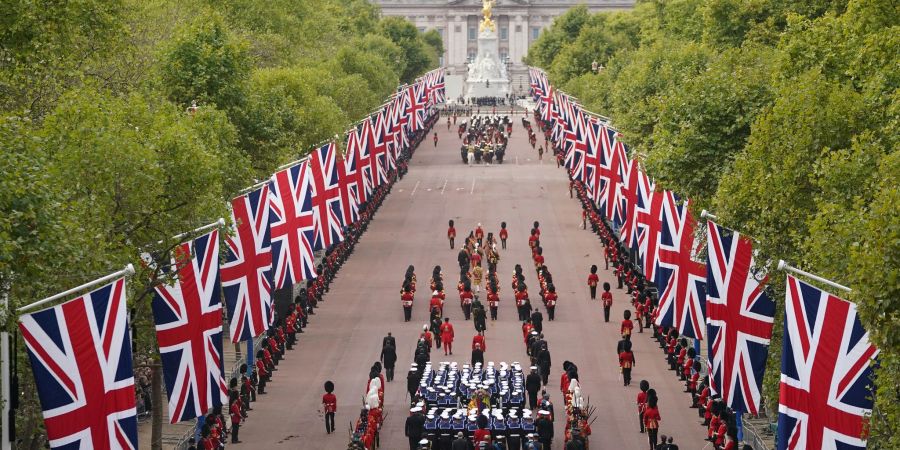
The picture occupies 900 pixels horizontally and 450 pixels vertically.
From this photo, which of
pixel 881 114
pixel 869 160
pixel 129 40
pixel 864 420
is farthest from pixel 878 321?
pixel 129 40

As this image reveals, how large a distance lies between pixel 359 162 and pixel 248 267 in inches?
1203

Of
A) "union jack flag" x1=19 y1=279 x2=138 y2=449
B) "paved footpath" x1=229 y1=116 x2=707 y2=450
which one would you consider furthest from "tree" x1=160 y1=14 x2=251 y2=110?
"union jack flag" x1=19 y1=279 x2=138 y2=449

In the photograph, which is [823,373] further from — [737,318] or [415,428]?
[415,428]

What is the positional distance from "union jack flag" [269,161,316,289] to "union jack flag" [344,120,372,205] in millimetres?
17120

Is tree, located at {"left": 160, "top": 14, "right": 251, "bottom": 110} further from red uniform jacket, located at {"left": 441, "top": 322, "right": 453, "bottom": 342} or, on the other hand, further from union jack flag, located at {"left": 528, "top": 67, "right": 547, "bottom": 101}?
union jack flag, located at {"left": 528, "top": 67, "right": 547, "bottom": 101}

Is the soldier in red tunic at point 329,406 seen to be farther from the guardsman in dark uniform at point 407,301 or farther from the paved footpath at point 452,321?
the guardsman in dark uniform at point 407,301

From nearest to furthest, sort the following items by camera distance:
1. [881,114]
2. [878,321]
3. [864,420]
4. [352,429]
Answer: [878,321]
[864,420]
[881,114]
[352,429]

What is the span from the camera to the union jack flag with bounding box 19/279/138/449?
79.7 feet

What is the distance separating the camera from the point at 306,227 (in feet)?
165

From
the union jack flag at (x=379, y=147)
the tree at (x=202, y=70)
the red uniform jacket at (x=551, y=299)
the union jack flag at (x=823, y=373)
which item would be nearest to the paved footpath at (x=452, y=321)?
the red uniform jacket at (x=551, y=299)

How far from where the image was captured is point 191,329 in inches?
1310

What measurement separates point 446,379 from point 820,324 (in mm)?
18185

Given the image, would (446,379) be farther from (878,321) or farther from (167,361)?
(878,321)

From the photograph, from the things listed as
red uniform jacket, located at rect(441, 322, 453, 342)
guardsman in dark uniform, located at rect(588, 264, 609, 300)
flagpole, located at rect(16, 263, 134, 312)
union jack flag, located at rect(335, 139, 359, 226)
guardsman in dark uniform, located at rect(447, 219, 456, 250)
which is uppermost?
flagpole, located at rect(16, 263, 134, 312)
